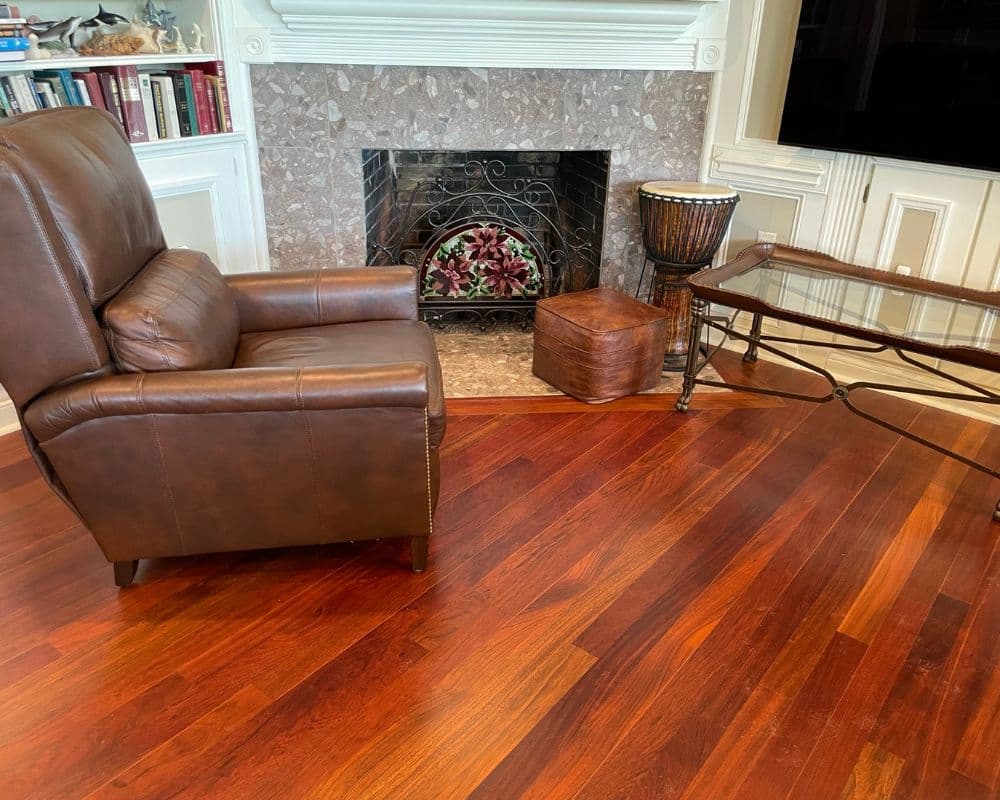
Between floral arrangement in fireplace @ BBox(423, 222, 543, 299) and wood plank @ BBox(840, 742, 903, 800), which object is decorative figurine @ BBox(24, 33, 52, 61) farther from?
wood plank @ BBox(840, 742, 903, 800)

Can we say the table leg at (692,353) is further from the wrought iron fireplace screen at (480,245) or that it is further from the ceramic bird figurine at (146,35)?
the ceramic bird figurine at (146,35)

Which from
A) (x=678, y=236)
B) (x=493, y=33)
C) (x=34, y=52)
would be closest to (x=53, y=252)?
(x=34, y=52)

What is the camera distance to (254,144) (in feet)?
10.5

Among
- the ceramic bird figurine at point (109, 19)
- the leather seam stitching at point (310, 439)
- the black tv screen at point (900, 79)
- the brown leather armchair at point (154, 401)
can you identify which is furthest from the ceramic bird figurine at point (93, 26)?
the black tv screen at point (900, 79)

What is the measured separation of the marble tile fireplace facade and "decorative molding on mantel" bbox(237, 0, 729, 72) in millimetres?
56

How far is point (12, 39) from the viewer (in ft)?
7.71

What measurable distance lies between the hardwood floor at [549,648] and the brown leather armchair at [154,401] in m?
0.20

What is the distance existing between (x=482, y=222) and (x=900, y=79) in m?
1.78

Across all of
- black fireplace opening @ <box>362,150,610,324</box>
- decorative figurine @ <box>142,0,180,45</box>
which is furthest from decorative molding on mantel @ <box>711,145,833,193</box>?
decorative figurine @ <box>142,0,180,45</box>

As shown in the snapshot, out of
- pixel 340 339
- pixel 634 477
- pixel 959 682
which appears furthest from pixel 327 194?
pixel 959 682

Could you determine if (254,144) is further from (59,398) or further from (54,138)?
(59,398)

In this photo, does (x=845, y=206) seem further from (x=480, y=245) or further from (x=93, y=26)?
(x=93, y=26)

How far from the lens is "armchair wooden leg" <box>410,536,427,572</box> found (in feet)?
6.77

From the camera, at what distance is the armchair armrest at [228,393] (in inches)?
67.2
